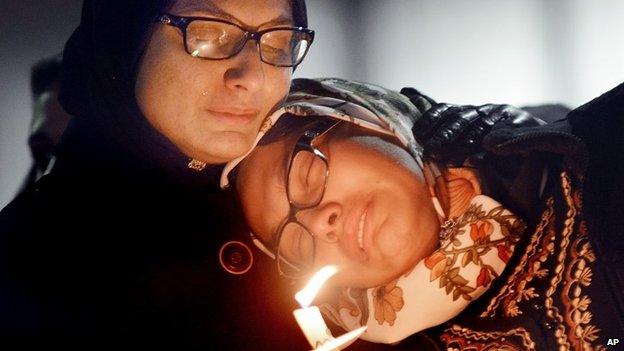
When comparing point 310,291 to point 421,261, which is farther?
point 421,261

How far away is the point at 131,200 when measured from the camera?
957mm

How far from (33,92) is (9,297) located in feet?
1.12

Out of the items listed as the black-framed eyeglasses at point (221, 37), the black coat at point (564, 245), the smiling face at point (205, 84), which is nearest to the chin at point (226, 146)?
the smiling face at point (205, 84)

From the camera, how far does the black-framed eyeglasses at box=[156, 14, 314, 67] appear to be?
0.88 metres

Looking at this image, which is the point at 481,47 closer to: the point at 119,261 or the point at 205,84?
the point at 205,84

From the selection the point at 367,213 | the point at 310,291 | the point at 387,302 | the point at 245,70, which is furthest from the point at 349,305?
the point at 245,70

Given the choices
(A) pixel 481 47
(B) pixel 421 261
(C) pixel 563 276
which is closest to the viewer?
(C) pixel 563 276

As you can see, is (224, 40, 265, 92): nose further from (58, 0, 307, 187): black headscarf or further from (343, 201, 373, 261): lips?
(343, 201, 373, 261): lips

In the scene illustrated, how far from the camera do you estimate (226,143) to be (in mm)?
913

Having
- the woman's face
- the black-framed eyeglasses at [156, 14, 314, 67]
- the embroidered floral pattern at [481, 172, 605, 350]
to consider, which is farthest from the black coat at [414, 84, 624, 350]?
the black-framed eyeglasses at [156, 14, 314, 67]

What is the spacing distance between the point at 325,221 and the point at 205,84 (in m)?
0.26

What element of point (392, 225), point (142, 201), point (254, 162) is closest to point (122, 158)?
point (142, 201)

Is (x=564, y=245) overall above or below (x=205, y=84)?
below

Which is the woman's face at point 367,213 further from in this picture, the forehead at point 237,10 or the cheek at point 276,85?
the forehead at point 237,10
